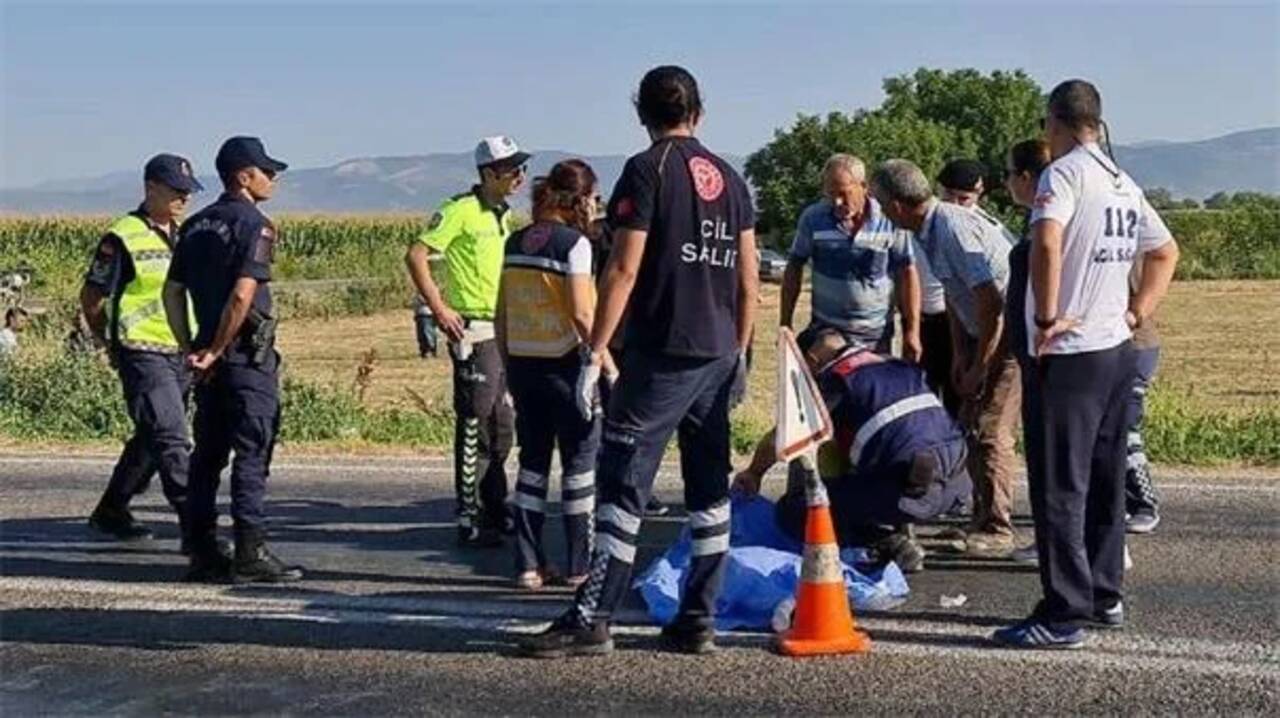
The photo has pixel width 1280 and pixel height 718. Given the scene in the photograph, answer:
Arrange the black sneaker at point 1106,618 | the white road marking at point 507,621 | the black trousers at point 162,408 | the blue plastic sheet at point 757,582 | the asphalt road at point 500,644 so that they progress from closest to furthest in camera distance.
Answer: the asphalt road at point 500,644
the white road marking at point 507,621
the black sneaker at point 1106,618
the blue plastic sheet at point 757,582
the black trousers at point 162,408

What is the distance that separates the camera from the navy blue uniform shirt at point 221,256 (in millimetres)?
7402

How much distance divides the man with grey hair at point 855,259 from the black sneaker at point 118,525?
345 cm

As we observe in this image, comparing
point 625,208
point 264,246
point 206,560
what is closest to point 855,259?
point 625,208

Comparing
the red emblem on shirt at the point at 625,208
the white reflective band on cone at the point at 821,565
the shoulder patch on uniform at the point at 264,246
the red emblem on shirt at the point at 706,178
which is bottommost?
the white reflective band on cone at the point at 821,565

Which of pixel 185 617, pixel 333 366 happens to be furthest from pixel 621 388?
pixel 333 366

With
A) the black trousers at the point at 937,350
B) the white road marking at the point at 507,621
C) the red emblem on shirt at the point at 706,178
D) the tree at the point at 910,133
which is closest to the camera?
the white road marking at the point at 507,621

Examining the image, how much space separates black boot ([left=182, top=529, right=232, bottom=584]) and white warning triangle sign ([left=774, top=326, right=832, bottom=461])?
2656mm

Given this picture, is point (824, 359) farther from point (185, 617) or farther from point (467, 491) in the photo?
point (185, 617)

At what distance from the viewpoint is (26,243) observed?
53281 millimetres

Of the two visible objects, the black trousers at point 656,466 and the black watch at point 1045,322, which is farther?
the black trousers at point 656,466

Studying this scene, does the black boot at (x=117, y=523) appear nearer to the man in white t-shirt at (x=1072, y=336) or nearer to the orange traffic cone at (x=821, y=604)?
the orange traffic cone at (x=821, y=604)

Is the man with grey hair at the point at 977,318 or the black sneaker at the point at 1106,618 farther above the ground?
the man with grey hair at the point at 977,318

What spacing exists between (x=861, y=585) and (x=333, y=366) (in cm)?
1992

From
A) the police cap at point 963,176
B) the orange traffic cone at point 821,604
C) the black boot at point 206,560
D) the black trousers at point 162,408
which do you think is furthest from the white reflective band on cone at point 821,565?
the black trousers at point 162,408
